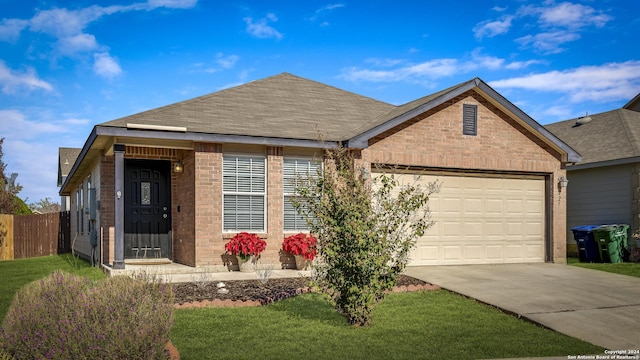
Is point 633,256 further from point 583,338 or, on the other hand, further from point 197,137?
point 197,137

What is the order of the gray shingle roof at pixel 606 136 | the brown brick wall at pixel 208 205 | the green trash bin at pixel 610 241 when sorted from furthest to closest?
the gray shingle roof at pixel 606 136, the green trash bin at pixel 610 241, the brown brick wall at pixel 208 205

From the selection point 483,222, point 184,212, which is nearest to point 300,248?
point 184,212

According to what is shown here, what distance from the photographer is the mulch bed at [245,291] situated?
30.0ft

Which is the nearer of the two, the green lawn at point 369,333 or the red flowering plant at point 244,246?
the green lawn at point 369,333

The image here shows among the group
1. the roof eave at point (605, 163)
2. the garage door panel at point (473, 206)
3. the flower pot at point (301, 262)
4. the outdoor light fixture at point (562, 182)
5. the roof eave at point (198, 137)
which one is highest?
the roof eave at point (198, 137)

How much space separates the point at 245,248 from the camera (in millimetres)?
12242

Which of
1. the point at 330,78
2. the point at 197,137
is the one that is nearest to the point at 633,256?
the point at 330,78

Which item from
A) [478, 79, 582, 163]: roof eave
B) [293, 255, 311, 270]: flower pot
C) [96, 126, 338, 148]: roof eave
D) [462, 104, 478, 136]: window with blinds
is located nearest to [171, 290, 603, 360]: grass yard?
[293, 255, 311, 270]: flower pot

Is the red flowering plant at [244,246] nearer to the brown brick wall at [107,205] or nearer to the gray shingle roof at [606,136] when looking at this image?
the brown brick wall at [107,205]

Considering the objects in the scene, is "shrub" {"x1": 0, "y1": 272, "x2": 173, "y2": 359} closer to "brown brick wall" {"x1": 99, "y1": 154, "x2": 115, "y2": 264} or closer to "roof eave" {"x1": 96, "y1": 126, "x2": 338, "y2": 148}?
"roof eave" {"x1": 96, "y1": 126, "x2": 338, "y2": 148}

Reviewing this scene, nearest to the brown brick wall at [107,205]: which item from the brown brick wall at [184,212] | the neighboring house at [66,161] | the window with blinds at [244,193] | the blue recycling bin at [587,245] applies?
the brown brick wall at [184,212]

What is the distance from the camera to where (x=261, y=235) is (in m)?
12.9

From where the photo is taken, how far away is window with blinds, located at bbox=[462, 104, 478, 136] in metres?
14.6

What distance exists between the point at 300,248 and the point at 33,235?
15.5 metres
